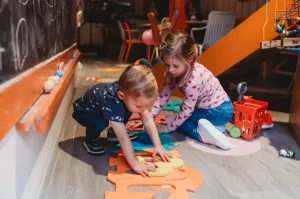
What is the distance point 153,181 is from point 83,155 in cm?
47

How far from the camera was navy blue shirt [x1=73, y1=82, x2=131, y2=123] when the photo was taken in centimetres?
143

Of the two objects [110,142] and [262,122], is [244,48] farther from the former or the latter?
[110,142]

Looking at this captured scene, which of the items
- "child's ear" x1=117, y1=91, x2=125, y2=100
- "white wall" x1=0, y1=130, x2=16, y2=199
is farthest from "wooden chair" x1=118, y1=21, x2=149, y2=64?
"white wall" x1=0, y1=130, x2=16, y2=199

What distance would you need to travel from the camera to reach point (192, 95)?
180cm

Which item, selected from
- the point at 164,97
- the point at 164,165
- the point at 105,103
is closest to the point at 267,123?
the point at 164,97

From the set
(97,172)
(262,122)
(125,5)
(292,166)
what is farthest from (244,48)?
(125,5)

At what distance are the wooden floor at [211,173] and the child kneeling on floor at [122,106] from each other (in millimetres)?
127

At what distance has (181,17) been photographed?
3967 millimetres

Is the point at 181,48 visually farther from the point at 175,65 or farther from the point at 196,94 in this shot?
the point at 196,94

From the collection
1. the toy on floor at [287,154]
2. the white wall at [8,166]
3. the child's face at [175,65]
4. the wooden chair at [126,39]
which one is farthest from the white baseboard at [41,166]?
the wooden chair at [126,39]

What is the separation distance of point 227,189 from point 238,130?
0.67m

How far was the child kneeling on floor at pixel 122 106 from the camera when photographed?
1.33m

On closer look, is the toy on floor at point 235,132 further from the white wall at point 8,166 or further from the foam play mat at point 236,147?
the white wall at point 8,166

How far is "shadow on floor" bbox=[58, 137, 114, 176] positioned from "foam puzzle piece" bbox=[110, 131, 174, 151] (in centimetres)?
11
